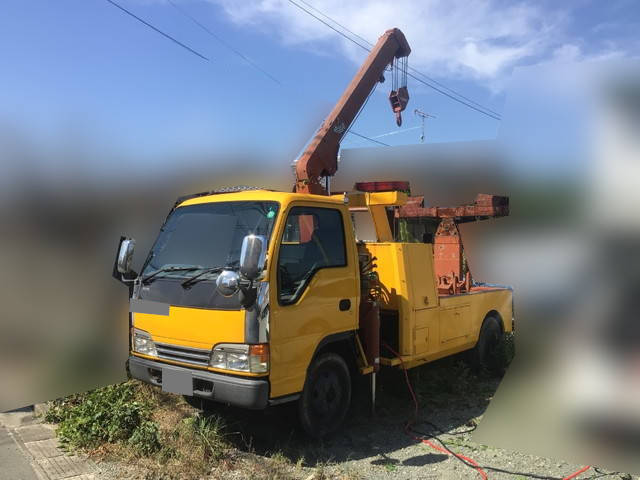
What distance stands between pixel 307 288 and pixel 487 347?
3.89m

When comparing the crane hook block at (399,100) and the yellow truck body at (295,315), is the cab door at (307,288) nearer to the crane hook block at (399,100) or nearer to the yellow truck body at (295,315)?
the yellow truck body at (295,315)

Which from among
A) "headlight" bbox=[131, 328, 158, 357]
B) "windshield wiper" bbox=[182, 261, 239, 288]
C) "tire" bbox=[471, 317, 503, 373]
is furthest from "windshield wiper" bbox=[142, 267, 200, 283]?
"tire" bbox=[471, 317, 503, 373]

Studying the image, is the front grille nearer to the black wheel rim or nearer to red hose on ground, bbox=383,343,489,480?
the black wheel rim

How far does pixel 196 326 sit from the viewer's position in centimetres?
437

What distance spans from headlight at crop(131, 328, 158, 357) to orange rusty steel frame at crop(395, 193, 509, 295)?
3.57 m

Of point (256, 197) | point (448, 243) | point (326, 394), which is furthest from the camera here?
point (448, 243)

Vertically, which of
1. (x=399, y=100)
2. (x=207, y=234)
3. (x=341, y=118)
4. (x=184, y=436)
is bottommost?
(x=184, y=436)

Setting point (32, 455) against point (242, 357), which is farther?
point (32, 455)

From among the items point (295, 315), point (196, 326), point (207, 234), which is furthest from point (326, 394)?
point (207, 234)

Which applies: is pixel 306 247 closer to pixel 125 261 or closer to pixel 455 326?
pixel 125 261

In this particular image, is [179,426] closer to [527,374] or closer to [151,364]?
[151,364]

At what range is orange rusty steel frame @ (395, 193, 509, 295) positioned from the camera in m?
6.99

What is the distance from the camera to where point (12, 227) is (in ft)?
15.6

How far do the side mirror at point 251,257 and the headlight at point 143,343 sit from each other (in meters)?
1.47
